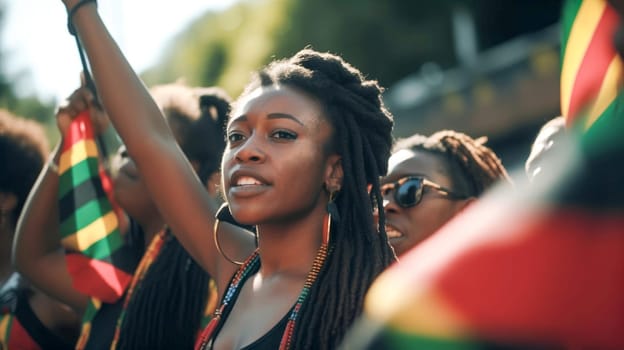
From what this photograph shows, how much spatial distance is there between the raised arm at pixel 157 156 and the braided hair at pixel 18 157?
162 centimetres

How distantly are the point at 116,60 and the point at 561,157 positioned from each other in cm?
256

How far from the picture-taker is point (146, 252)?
13.4 ft

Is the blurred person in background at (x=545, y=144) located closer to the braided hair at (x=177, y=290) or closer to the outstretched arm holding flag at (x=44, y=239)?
the braided hair at (x=177, y=290)

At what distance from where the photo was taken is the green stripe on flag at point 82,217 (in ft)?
13.5

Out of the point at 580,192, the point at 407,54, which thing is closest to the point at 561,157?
the point at 580,192

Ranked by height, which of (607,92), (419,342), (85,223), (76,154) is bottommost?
(419,342)

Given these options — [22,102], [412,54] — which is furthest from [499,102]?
[22,102]

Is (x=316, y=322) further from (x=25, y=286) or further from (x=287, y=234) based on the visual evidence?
(x=25, y=286)

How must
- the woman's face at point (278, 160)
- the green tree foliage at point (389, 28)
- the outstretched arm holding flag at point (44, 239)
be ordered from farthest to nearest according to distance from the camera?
the green tree foliage at point (389, 28) → the outstretched arm holding flag at point (44, 239) → the woman's face at point (278, 160)

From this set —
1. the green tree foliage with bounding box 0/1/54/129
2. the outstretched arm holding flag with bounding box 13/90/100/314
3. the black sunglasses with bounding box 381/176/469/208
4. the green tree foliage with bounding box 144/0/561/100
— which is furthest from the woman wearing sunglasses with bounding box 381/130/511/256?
the green tree foliage with bounding box 0/1/54/129

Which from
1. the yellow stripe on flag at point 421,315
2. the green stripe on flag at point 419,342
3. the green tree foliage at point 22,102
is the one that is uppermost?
the green tree foliage at point 22,102

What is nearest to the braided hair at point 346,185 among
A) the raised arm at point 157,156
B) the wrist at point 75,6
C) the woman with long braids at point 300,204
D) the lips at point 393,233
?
the woman with long braids at point 300,204

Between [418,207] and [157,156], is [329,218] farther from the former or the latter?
[418,207]

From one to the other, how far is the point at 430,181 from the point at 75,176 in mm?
1558
